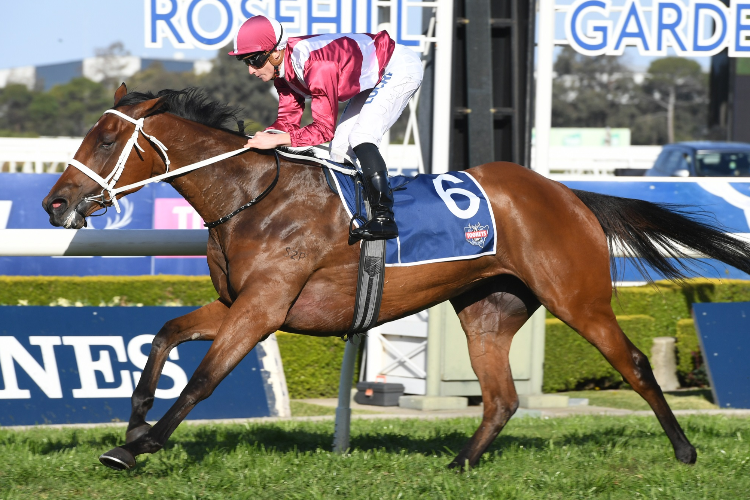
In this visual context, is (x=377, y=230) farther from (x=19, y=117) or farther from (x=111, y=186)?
(x=19, y=117)

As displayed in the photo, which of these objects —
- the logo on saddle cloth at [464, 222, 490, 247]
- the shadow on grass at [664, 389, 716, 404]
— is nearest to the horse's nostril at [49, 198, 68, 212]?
the logo on saddle cloth at [464, 222, 490, 247]

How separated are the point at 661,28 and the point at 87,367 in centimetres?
606

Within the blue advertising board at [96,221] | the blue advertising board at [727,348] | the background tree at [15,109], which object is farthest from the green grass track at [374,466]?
the background tree at [15,109]

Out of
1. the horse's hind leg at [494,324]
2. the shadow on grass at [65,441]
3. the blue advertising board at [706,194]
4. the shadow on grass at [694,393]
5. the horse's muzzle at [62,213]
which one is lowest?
the shadow on grass at [694,393]

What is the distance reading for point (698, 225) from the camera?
4559 mm

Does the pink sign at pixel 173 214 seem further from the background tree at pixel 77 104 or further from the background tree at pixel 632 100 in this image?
the background tree at pixel 632 100

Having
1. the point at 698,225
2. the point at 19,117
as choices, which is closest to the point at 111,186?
the point at 698,225

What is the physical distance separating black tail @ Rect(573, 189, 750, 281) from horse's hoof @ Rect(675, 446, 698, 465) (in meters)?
0.88

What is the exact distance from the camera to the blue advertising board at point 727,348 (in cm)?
629

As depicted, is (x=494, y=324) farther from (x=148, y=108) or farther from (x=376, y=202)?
(x=148, y=108)

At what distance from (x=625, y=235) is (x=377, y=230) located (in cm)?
144

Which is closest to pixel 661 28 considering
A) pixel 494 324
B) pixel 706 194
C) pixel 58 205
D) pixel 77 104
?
pixel 706 194

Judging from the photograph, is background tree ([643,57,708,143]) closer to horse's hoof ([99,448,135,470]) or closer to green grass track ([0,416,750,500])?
green grass track ([0,416,750,500])

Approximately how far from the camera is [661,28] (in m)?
8.25
